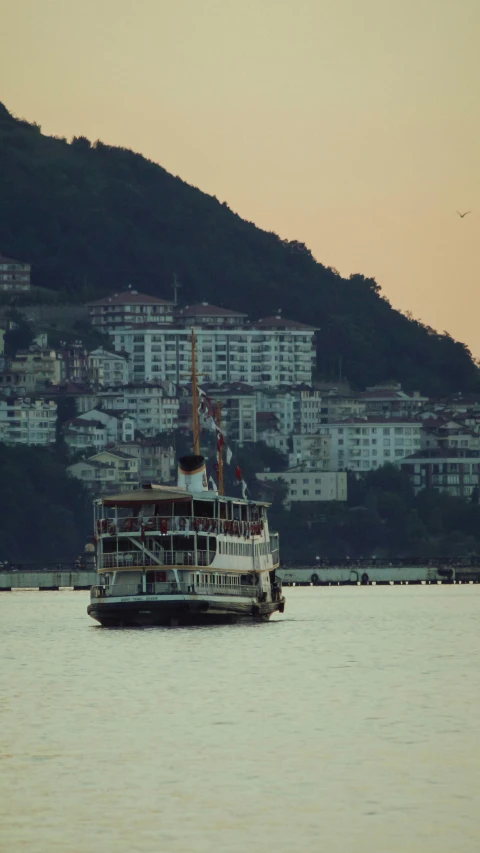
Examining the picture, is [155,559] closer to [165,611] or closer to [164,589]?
[164,589]

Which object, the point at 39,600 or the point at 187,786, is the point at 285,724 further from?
the point at 39,600

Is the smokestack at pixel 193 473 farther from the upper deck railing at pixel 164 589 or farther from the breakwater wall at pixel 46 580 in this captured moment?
the breakwater wall at pixel 46 580

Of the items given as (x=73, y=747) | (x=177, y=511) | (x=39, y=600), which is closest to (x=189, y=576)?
(x=177, y=511)

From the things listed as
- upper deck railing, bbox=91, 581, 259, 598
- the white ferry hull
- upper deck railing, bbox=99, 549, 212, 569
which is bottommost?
the white ferry hull

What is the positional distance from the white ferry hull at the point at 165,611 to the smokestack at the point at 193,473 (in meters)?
4.71

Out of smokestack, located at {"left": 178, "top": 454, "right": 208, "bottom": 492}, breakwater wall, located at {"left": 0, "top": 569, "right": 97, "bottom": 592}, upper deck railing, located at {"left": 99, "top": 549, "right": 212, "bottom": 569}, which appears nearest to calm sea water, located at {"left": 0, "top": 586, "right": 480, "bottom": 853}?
upper deck railing, located at {"left": 99, "top": 549, "right": 212, "bottom": 569}

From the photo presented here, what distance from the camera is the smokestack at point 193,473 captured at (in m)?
94.3

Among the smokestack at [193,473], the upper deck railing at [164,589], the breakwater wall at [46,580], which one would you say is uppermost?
the smokestack at [193,473]

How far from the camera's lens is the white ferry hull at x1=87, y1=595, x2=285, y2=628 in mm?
86938

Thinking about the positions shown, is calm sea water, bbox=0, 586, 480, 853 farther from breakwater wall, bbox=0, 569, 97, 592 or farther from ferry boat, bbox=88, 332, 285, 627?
breakwater wall, bbox=0, 569, 97, 592

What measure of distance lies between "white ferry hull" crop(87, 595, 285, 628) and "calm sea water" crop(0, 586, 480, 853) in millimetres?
1289

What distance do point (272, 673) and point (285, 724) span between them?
1563 cm

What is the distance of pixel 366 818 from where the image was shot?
3909 centimetres

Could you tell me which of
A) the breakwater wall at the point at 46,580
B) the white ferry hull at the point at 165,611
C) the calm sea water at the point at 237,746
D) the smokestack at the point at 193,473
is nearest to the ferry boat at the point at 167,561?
the white ferry hull at the point at 165,611
